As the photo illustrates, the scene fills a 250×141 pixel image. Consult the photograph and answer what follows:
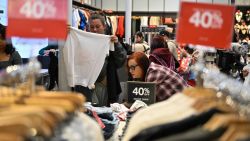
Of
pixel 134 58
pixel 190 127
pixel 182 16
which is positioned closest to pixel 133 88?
pixel 134 58

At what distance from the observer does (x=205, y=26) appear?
1623mm

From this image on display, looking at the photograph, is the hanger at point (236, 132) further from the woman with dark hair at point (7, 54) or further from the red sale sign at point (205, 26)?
the woman with dark hair at point (7, 54)

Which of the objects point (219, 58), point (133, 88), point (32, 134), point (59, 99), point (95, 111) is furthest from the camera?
point (219, 58)

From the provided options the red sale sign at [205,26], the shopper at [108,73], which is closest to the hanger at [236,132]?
the red sale sign at [205,26]

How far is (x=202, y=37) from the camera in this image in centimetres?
162

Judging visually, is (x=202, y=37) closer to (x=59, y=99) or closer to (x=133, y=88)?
(x=59, y=99)

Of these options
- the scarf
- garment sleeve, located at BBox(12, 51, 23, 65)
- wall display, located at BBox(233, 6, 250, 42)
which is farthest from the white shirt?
wall display, located at BBox(233, 6, 250, 42)

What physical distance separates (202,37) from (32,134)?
0.78 meters

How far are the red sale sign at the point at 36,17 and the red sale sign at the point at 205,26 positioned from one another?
0.47m

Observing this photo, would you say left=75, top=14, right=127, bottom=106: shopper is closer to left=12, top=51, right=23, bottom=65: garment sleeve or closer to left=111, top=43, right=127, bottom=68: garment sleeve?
left=111, top=43, right=127, bottom=68: garment sleeve

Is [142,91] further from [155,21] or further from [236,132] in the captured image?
[155,21]

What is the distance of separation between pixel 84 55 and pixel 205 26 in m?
2.56

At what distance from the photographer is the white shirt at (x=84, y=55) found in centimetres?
393

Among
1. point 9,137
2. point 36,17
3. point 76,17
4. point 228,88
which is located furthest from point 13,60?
point 76,17
